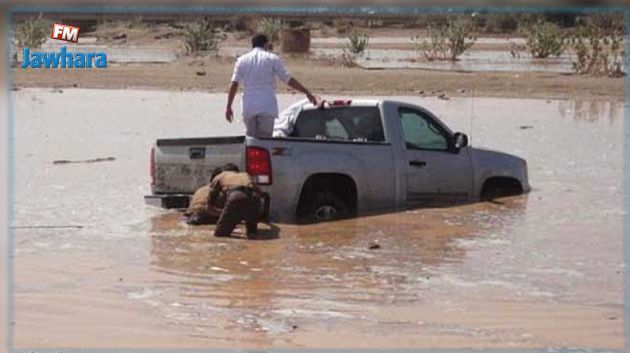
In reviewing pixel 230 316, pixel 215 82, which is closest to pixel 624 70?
pixel 215 82

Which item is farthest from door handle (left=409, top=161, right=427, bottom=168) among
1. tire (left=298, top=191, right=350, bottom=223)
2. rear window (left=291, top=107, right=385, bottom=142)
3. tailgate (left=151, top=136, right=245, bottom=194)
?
tailgate (left=151, top=136, right=245, bottom=194)

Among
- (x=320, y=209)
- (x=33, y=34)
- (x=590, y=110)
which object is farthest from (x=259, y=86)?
(x=33, y=34)

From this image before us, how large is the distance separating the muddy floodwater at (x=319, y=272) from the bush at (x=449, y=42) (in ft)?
84.4

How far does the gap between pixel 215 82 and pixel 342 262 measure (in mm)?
23242

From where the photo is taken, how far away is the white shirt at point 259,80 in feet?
40.7

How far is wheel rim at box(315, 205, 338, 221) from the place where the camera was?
469 inches

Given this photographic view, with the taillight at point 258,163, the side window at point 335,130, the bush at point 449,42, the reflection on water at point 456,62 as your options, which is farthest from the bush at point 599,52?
the taillight at point 258,163

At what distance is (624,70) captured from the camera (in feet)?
114

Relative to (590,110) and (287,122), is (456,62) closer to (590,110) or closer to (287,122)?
(590,110)

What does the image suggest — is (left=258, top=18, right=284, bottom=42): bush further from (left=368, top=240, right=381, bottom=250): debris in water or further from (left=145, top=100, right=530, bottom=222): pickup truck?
(left=368, top=240, right=381, bottom=250): debris in water

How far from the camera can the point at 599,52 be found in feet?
114

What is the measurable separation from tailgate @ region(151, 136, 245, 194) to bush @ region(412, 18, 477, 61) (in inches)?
1210

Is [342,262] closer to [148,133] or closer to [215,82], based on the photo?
[148,133]

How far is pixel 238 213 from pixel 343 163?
148cm
